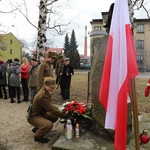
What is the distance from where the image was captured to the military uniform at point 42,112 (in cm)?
422

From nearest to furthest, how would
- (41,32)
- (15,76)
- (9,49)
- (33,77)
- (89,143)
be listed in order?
(89,143), (33,77), (15,76), (41,32), (9,49)

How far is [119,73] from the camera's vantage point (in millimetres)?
2822

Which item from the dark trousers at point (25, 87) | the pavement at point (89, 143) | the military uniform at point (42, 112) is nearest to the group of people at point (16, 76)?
the dark trousers at point (25, 87)

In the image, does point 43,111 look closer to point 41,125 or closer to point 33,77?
point 41,125

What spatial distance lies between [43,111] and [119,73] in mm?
2272

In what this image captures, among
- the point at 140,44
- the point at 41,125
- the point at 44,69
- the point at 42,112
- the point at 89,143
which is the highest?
the point at 140,44

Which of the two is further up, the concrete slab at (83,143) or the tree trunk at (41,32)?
the tree trunk at (41,32)

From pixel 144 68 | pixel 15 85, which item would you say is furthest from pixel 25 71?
pixel 144 68

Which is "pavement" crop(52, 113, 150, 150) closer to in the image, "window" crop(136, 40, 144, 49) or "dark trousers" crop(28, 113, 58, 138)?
"dark trousers" crop(28, 113, 58, 138)

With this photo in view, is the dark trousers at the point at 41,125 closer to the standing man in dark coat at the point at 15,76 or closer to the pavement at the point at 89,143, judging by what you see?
the pavement at the point at 89,143


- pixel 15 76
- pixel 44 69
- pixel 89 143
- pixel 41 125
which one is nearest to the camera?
pixel 89 143

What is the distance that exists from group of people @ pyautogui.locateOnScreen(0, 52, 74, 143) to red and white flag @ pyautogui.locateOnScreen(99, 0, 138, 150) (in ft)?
Result: 5.29

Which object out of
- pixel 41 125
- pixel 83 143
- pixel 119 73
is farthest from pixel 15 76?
pixel 119 73

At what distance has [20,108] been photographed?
7285 mm
